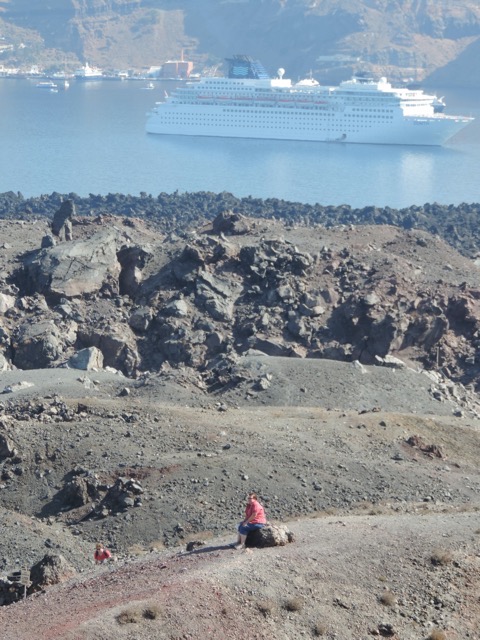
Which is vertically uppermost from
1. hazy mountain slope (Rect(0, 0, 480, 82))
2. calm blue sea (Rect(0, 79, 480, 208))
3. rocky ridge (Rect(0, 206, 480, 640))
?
hazy mountain slope (Rect(0, 0, 480, 82))

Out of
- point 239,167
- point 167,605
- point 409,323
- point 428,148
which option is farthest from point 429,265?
point 428,148

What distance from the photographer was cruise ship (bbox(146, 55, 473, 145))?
79.2m

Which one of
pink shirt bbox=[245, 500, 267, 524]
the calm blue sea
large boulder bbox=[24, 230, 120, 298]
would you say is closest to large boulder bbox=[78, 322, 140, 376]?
large boulder bbox=[24, 230, 120, 298]

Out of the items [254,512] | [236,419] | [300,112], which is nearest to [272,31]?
[300,112]

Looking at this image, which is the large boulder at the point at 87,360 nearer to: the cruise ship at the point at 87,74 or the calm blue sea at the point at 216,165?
the calm blue sea at the point at 216,165

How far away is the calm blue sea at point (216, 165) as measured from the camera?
57.8 m

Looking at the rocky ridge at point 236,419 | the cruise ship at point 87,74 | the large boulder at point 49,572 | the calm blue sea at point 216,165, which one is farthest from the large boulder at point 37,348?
the cruise ship at point 87,74

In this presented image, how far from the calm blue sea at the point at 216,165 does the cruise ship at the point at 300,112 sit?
44.9 inches

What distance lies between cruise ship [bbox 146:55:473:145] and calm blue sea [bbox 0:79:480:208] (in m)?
1.14

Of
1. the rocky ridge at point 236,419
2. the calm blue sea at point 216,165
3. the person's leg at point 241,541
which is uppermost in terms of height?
the person's leg at point 241,541

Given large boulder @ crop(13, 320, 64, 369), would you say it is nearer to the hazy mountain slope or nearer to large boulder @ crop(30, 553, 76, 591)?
large boulder @ crop(30, 553, 76, 591)

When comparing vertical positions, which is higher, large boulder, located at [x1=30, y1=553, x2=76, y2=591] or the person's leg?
the person's leg

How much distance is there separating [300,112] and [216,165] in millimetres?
15049

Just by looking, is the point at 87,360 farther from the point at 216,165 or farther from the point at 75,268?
the point at 216,165
